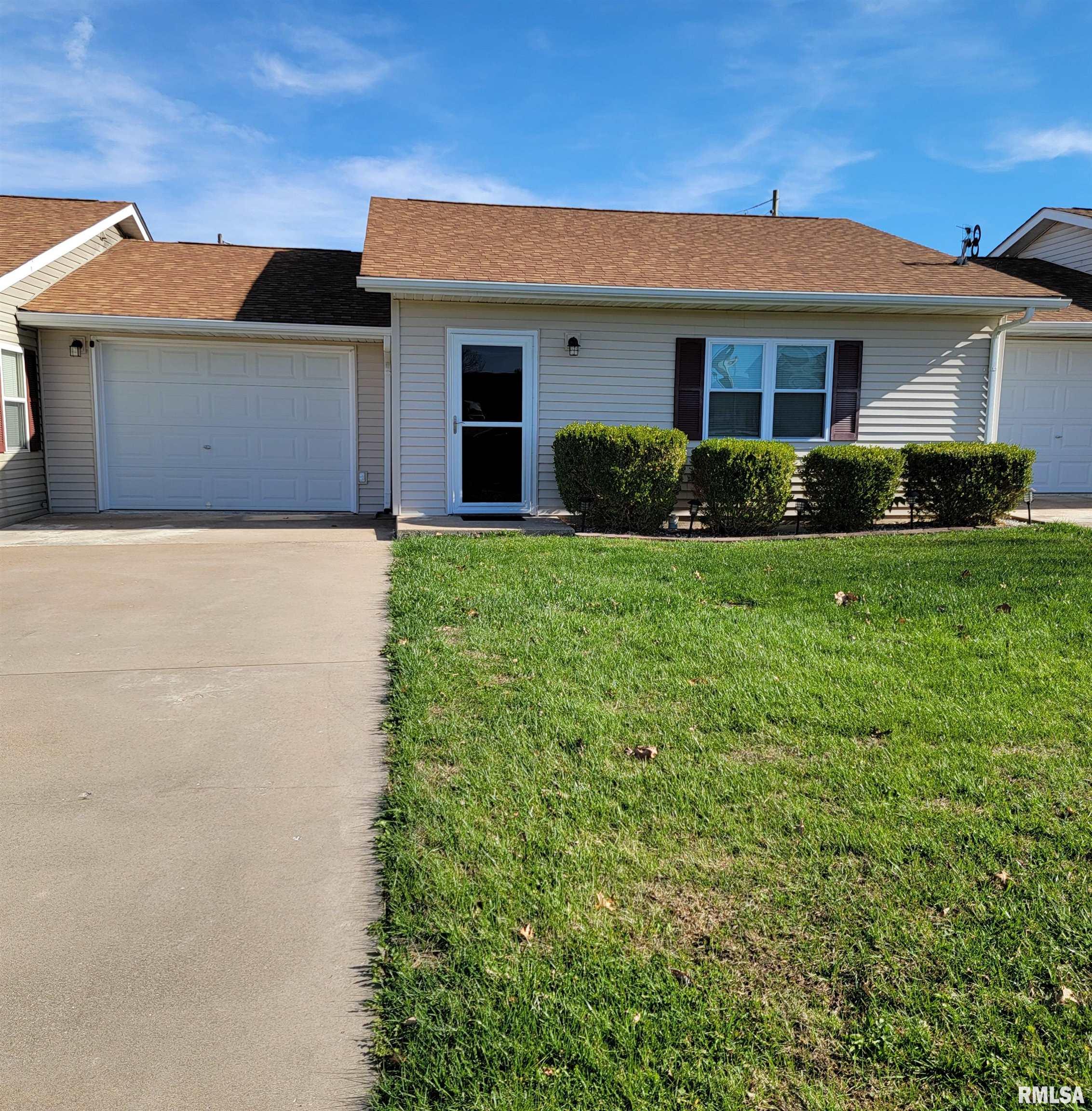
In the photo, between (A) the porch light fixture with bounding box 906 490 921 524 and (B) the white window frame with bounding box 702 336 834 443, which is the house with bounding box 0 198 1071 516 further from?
(A) the porch light fixture with bounding box 906 490 921 524

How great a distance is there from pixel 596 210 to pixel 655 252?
2479 mm

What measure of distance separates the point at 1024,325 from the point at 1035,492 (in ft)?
10.5

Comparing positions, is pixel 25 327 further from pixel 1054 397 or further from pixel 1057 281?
pixel 1057 281

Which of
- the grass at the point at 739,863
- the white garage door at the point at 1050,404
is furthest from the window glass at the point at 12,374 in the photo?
the white garage door at the point at 1050,404

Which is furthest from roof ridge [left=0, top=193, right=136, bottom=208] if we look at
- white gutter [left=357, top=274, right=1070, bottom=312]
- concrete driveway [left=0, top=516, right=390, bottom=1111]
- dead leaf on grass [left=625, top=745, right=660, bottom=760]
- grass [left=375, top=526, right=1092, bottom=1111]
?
dead leaf on grass [left=625, top=745, right=660, bottom=760]

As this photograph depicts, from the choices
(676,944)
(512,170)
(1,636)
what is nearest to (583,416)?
(1,636)

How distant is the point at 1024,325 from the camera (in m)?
11.6

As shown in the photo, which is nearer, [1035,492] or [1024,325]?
[1024,325]

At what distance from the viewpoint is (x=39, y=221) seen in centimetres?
1292

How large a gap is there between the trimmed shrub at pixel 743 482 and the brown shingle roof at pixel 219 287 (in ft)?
16.1

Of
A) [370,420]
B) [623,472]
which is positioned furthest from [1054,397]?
[370,420]

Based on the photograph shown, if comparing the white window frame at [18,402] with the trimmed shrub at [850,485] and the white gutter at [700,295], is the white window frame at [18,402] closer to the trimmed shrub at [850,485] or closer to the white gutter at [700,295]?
the white gutter at [700,295]

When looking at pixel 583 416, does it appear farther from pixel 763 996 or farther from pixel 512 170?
pixel 512 170

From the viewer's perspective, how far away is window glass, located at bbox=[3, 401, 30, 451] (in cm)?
1097
